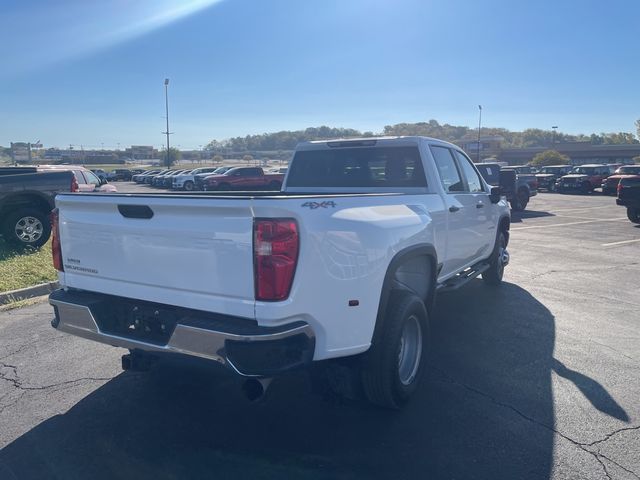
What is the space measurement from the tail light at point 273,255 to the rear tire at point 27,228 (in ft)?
28.3

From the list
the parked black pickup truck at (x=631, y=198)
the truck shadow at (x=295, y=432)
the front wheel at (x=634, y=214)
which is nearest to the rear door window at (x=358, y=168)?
the truck shadow at (x=295, y=432)

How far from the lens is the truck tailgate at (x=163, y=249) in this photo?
120 inches

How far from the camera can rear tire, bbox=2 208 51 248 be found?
9.85 m

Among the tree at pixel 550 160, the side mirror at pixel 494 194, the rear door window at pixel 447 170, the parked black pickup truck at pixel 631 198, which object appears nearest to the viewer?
the rear door window at pixel 447 170

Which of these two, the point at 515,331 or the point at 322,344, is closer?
the point at 322,344

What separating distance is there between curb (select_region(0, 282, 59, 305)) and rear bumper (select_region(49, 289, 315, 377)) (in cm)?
407

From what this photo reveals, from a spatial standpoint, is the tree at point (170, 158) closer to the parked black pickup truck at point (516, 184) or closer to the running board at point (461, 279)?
the parked black pickup truck at point (516, 184)

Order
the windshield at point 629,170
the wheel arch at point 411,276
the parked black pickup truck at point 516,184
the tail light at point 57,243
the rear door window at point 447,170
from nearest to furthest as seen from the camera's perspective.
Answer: the wheel arch at point 411,276 → the tail light at point 57,243 → the rear door window at point 447,170 → the parked black pickup truck at point 516,184 → the windshield at point 629,170

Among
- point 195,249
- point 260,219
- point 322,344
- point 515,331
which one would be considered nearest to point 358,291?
point 322,344

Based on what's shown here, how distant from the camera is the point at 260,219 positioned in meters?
2.96

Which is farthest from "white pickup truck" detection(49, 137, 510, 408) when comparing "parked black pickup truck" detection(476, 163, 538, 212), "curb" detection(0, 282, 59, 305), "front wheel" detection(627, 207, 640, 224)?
"parked black pickup truck" detection(476, 163, 538, 212)

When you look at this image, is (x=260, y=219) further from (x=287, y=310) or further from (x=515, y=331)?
(x=515, y=331)

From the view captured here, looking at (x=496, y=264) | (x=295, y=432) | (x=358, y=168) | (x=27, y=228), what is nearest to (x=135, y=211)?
(x=295, y=432)

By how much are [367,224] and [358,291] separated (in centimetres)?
45
